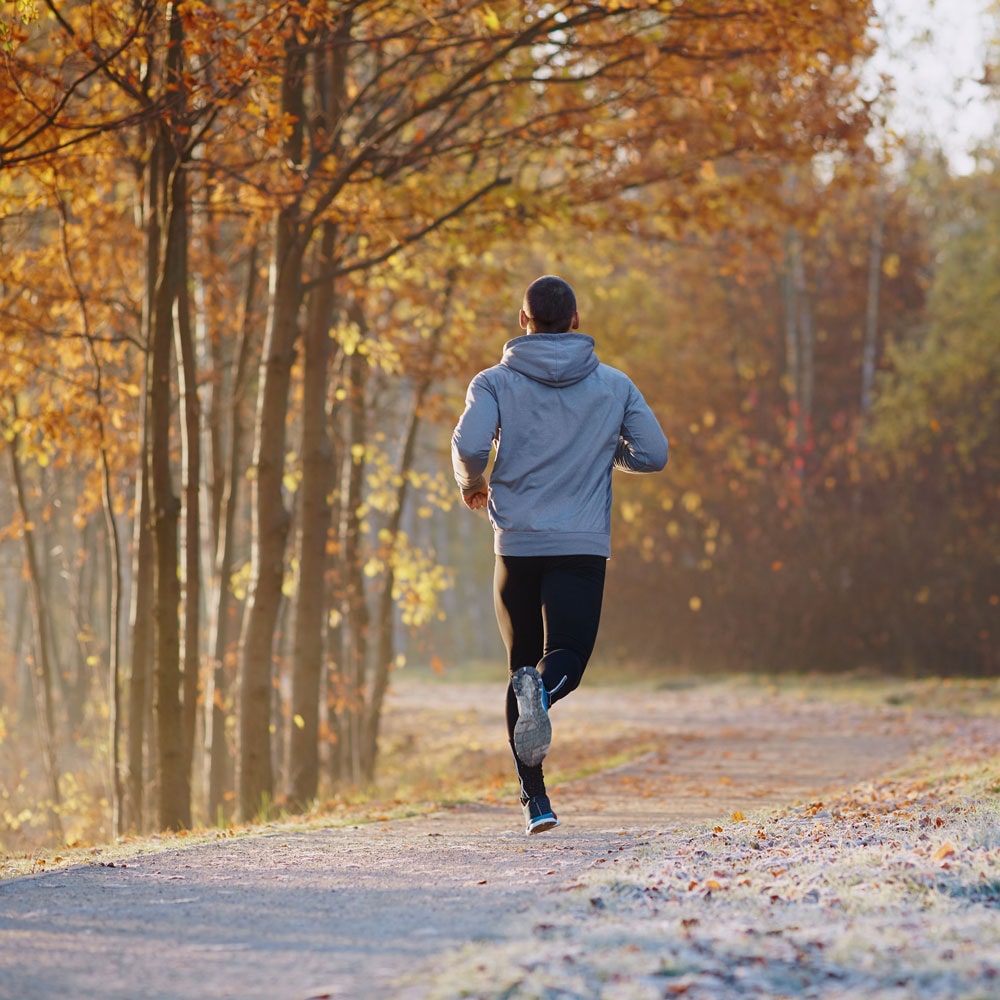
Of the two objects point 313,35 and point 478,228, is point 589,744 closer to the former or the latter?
point 478,228

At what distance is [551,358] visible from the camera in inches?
240

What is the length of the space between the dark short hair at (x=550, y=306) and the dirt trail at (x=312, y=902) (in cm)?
215

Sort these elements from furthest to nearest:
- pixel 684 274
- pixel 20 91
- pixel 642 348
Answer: pixel 684 274 → pixel 642 348 → pixel 20 91

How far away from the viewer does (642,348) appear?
24469 mm

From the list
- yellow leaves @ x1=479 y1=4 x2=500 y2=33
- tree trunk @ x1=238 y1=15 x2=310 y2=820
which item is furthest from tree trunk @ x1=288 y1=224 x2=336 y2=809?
yellow leaves @ x1=479 y1=4 x2=500 y2=33

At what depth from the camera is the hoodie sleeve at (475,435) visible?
5.95 m

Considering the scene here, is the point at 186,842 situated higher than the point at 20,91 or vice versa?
the point at 20,91

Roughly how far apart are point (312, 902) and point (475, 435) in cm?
203

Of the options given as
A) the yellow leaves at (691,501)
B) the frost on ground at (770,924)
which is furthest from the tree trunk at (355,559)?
the yellow leaves at (691,501)

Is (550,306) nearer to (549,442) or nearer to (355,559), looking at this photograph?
(549,442)

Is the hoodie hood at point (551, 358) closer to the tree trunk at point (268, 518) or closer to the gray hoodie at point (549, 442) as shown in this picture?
the gray hoodie at point (549, 442)

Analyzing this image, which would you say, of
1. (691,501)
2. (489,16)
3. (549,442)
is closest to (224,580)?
(489,16)

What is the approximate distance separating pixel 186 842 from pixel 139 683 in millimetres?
5599

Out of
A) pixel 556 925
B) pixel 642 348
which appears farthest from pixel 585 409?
pixel 642 348
